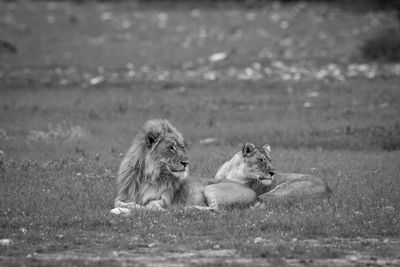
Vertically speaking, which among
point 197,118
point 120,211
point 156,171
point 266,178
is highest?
point 197,118

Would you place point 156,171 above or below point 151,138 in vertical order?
below

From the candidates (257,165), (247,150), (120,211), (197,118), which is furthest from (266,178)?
(197,118)

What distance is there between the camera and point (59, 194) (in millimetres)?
13969

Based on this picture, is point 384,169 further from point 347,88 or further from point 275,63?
point 275,63

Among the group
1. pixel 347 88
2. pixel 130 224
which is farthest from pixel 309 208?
pixel 347 88

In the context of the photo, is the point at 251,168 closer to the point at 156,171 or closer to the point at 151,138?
the point at 156,171

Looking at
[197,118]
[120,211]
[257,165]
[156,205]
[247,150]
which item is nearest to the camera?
[120,211]

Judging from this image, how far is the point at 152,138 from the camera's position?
13.2m

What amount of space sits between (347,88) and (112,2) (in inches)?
833

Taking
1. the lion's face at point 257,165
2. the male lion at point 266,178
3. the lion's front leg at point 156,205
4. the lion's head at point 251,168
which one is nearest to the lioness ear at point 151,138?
the lion's front leg at point 156,205

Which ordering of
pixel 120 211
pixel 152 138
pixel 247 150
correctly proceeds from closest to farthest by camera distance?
pixel 120 211
pixel 152 138
pixel 247 150

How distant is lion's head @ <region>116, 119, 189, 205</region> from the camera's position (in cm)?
1322

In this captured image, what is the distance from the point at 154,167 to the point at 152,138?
48 centimetres

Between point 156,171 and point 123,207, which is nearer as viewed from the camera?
point 123,207
